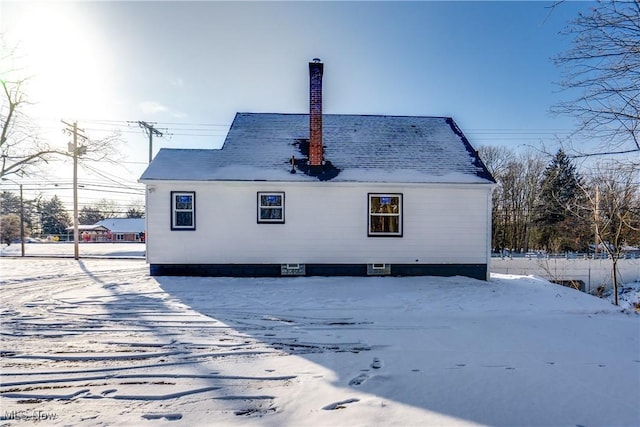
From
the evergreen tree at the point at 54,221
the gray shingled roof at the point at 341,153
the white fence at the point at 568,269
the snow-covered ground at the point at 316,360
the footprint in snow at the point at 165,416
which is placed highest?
the gray shingled roof at the point at 341,153

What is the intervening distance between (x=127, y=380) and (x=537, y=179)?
4081 cm

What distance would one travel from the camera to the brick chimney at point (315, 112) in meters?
11.4

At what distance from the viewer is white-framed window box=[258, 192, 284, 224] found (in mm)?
10984

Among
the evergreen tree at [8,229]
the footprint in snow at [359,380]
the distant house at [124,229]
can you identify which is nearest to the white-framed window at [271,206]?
the footprint in snow at [359,380]

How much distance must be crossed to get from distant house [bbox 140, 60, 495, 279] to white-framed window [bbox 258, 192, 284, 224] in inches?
1.3

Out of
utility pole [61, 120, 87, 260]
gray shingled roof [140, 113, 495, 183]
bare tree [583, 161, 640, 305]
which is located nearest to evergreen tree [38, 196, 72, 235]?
utility pole [61, 120, 87, 260]

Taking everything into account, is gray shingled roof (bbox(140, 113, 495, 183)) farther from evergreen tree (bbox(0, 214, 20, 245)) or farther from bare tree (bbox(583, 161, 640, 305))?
evergreen tree (bbox(0, 214, 20, 245))

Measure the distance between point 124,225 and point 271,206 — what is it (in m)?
62.5

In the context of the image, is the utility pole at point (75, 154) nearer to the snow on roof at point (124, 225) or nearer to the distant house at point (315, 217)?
the distant house at point (315, 217)

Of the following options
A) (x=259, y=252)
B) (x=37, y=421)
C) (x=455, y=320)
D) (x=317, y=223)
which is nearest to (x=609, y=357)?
(x=455, y=320)

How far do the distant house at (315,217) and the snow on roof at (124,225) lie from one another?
2234 inches

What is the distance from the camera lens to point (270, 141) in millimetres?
12594

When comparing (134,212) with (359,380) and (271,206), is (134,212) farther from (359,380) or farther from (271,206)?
(359,380)

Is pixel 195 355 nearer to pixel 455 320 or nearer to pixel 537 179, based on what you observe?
pixel 455 320
